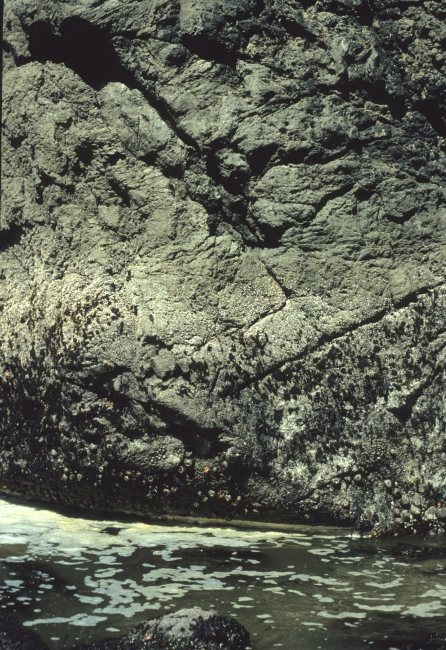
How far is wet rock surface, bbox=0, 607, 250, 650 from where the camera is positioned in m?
1.56

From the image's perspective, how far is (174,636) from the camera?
1.58 metres

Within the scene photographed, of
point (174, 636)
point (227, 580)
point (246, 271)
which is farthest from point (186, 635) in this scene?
point (246, 271)

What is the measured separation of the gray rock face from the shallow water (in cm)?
24

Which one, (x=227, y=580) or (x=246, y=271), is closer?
(x=227, y=580)

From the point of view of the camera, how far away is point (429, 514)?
2732 mm

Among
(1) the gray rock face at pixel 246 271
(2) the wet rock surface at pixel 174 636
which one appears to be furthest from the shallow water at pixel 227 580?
Answer: (1) the gray rock face at pixel 246 271

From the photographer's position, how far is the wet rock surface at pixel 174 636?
5.10 ft

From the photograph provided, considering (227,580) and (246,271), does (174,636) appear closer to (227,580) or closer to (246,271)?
(227,580)

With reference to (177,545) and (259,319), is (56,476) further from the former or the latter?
(259,319)

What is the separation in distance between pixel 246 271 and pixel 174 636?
1.77 m

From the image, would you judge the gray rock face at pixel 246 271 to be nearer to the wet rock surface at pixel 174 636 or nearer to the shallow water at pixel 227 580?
the shallow water at pixel 227 580

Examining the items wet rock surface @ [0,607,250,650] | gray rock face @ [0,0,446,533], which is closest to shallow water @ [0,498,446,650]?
wet rock surface @ [0,607,250,650]

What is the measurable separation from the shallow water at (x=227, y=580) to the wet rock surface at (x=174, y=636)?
47 millimetres

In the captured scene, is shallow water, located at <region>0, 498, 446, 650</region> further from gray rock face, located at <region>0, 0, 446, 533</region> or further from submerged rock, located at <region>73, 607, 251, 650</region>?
gray rock face, located at <region>0, 0, 446, 533</region>
